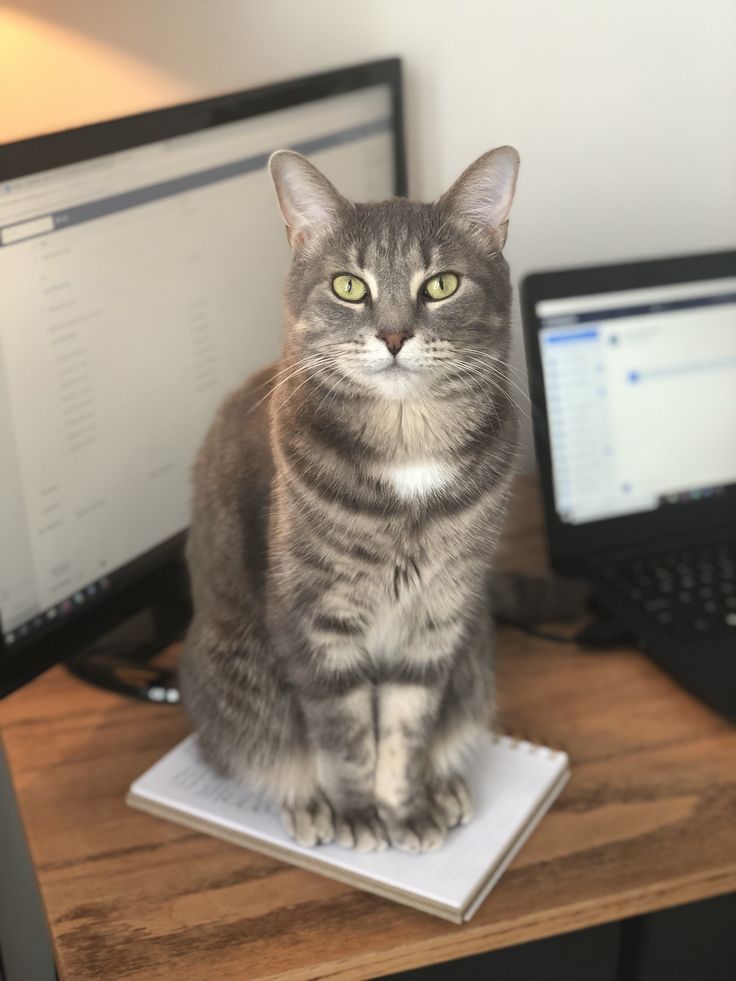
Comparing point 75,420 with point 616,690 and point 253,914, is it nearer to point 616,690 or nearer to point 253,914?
point 253,914

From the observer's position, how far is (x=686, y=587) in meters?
1.15

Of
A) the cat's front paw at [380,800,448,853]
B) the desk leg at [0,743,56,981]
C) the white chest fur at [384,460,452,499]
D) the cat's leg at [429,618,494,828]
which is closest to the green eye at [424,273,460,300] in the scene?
the white chest fur at [384,460,452,499]

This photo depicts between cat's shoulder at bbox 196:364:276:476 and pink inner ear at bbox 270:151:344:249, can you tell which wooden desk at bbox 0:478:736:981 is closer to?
cat's shoulder at bbox 196:364:276:476

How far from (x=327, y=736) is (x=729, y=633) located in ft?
1.39

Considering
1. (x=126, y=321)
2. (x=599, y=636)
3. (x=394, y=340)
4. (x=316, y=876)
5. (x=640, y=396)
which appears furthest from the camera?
(x=640, y=396)

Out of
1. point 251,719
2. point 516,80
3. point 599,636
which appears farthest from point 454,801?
point 516,80

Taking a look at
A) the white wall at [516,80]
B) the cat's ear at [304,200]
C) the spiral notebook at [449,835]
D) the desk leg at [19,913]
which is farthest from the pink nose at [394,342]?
the desk leg at [19,913]

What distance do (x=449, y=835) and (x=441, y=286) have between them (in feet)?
1.42

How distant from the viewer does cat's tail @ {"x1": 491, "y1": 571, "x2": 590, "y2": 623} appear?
117cm

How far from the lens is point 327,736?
2.96ft

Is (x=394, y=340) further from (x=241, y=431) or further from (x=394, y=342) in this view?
(x=241, y=431)

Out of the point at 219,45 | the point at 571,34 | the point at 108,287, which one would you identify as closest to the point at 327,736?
the point at 108,287

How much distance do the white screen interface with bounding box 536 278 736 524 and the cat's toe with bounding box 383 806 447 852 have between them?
0.43 m

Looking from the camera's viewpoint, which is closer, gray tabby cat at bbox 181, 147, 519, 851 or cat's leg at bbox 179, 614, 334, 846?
gray tabby cat at bbox 181, 147, 519, 851
